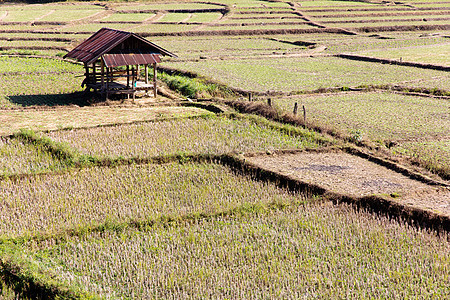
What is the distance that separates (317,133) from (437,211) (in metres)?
6.41

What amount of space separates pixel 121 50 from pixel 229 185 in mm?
10701

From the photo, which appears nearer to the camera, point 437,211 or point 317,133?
point 437,211

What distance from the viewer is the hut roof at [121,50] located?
2045cm

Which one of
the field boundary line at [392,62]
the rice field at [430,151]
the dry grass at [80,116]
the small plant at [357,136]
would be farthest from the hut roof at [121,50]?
the field boundary line at [392,62]

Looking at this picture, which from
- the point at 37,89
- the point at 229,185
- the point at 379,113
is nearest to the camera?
the point at 229,185

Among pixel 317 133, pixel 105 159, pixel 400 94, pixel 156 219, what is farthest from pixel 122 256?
pixel 400 94

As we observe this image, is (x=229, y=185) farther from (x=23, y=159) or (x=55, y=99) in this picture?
(x=55, y=99)

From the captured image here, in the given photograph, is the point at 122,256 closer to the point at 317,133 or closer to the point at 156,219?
the point at 156,219

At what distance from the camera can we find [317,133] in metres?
16.6

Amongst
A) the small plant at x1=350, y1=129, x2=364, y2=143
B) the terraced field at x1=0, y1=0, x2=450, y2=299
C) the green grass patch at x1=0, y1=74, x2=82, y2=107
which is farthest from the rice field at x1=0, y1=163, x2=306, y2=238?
the green grass patch at x1=0, y1=74, x2=82, y2=107

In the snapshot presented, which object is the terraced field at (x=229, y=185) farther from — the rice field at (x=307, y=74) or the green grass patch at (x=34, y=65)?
the green grass patch at (x=34, y=65)

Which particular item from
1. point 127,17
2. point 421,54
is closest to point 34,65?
point 127,17

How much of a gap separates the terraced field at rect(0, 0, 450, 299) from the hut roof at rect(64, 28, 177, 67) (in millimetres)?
1751

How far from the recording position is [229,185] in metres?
12.5
